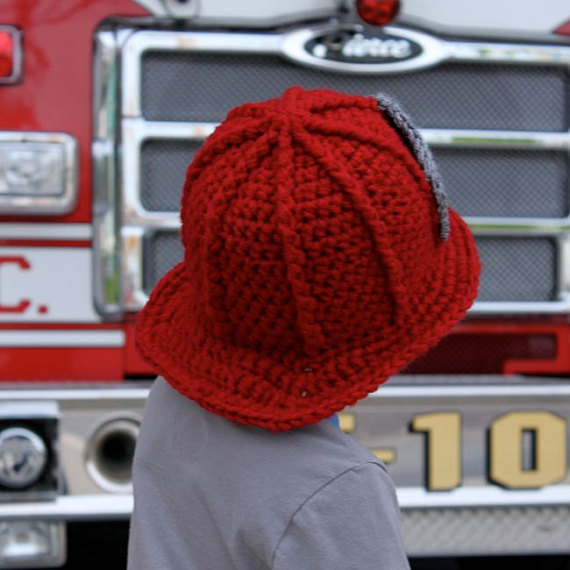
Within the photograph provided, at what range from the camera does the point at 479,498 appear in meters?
2.17

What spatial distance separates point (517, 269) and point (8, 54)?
1348 millimetres

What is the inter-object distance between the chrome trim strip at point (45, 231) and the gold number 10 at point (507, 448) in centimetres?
87

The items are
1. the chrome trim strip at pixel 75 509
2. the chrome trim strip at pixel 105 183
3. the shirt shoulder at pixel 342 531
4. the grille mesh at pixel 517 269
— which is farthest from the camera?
the grille mesh at pixel 517 269

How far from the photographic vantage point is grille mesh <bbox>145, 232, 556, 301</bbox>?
242cm

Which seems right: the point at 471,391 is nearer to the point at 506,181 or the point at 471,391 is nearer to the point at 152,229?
the point at 506,181

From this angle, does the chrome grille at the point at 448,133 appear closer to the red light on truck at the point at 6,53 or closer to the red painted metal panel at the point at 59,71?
the red painted metal panel at the point at 59,71

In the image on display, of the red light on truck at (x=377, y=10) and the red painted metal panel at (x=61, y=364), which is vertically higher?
the red light on truck at (x=377, y=10)

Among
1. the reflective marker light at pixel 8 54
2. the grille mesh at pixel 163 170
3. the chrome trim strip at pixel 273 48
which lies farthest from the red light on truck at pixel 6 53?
the grille mesh at pixel 163 170

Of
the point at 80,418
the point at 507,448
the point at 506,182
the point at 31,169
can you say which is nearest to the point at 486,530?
the point at 507,448

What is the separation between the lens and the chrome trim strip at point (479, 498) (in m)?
2.15

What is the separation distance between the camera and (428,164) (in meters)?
0.99

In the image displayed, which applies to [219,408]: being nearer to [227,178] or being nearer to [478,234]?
[227,178]

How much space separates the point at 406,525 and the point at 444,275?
1297 mm

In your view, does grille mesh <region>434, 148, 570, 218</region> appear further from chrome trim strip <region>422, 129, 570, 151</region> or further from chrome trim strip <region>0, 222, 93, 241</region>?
chrome trim strip <region>0, 222, 93, 241</region>
